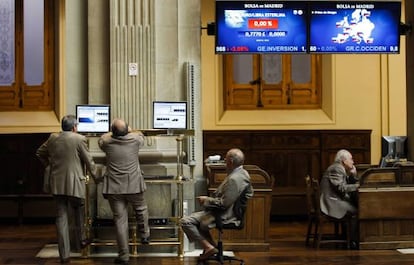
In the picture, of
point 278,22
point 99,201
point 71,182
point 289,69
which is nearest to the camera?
point 71,182

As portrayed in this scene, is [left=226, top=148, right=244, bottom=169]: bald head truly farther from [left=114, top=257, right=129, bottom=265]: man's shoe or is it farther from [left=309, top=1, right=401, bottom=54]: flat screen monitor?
[left=309, top=1, right=401, bottom=54]: flat screen monitor

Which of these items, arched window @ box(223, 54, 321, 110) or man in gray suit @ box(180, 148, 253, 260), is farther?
arched window @ box(223, 54, 321, 110)

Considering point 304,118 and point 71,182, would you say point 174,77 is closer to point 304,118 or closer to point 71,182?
point 71,182

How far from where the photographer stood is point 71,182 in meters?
8.40

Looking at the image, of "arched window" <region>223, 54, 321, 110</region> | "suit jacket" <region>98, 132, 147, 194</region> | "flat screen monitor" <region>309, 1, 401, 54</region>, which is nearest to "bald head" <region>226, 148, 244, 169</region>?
"suit jacket" <region>98, 132, 147, 194</region>

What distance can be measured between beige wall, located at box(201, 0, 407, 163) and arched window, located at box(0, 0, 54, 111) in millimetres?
2786

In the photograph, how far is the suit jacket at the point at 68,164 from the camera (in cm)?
841

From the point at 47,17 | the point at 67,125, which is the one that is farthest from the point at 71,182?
the point at 47,17

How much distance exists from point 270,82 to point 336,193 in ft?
15.8

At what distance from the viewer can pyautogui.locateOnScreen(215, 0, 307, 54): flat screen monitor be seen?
415 inches

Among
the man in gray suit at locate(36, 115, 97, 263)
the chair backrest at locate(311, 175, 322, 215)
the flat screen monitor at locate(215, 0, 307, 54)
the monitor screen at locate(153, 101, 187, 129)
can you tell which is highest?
the flat screen monitor at locate(215, 0, 307, 54)

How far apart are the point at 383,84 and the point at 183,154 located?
19.6 ft

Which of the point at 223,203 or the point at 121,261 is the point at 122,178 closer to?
the point at 121,261

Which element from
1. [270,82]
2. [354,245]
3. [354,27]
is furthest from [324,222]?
[270,82]
